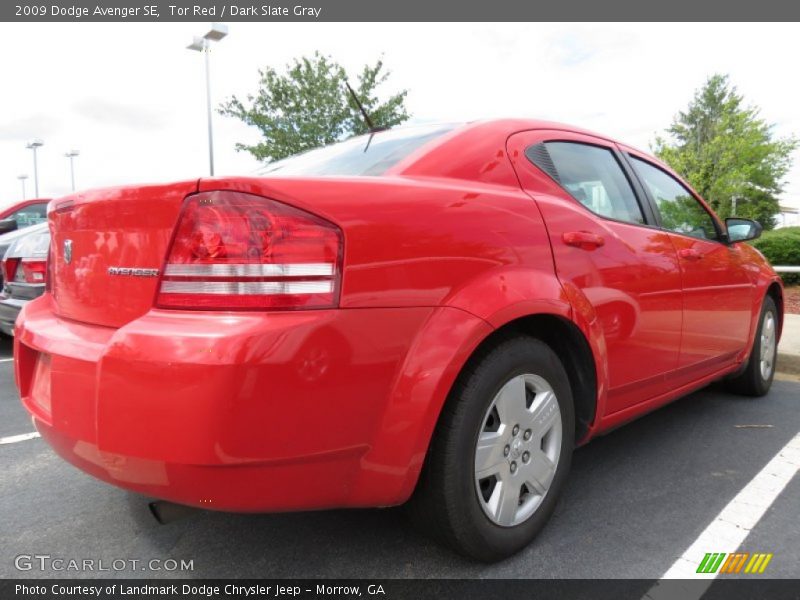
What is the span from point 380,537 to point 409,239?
1155 millimetres

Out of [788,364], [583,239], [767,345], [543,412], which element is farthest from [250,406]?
[788,364]

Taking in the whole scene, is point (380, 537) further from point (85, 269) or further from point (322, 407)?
point (85, 269)

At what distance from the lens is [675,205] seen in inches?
125

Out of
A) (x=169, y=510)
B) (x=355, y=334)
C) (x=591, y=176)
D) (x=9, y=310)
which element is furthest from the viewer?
(x=9, y=310)

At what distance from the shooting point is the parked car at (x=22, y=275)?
4.71 m

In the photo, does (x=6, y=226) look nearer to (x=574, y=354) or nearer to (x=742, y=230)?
(x=574, y=354)

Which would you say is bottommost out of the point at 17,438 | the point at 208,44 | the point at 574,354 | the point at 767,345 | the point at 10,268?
the point at 17,438

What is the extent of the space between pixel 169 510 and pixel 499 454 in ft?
3.32

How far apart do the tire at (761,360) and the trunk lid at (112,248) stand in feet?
12.1

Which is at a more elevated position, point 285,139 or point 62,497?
point 285,139

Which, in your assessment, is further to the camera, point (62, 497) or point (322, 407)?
point (62, 497)

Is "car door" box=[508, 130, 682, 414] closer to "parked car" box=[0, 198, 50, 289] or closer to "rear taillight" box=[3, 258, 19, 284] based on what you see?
"rear taillight" box=[3, 258, 19, 284]

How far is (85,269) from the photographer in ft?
6.07

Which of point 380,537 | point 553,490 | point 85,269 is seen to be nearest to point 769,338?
point 553,490
